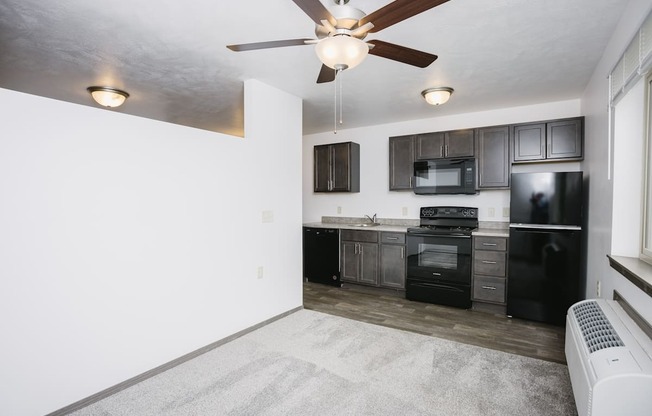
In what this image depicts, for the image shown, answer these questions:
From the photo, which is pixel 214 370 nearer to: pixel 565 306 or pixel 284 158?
pixel 284 158

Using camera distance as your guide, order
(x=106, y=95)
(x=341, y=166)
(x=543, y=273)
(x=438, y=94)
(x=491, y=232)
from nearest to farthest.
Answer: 1. (x=438, y=94)
2. (x=543, y=273)
3. (x=106, y=95)
4. (x=491, y=232)
5. (x=341, y=166)

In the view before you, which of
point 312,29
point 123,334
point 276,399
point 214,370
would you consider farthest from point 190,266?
point 312,29

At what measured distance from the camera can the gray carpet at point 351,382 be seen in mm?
1965

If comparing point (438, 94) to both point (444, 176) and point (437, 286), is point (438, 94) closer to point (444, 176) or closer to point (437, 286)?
point (444, 176)

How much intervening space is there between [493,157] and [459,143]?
0.43m

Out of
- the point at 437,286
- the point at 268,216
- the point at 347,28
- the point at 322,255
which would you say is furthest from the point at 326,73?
the point at 322,255

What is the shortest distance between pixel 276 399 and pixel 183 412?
54 cm

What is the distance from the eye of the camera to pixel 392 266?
13.9 feet

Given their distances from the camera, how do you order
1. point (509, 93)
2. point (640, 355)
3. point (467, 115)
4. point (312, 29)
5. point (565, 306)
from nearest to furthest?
point (640, 355)
point (312, 29)
point (565, 306)
point (509, 93)
point (467, 115)

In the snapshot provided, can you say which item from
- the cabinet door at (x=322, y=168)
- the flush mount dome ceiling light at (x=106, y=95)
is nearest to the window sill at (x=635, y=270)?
the cabinet door at (x=322, y=168)

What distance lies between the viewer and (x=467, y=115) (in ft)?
14.0

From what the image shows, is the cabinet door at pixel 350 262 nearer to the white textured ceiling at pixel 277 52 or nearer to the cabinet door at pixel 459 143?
the cabinet door at pixel 459 143

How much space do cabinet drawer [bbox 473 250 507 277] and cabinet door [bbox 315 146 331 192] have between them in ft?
7.58

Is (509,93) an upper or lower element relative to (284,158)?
upper
